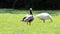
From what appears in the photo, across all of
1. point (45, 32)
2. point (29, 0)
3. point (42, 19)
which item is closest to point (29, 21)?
point (42, 19)

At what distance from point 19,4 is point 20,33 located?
770 inches

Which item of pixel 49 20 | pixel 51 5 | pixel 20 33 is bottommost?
pixel 51 5

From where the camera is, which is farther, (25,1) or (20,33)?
(25,1)

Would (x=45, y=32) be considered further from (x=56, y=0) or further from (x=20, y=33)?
(x=56, y=0)

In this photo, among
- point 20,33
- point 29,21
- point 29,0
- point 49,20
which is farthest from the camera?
point 29,0

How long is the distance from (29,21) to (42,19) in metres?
1.44

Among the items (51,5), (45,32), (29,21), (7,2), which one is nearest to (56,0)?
(51,5)

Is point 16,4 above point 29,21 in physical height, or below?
below

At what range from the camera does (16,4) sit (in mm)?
27484

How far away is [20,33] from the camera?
816 centimetres

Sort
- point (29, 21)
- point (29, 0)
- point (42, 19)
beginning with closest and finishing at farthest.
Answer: point (29, 21) < point (42, 19) < point (29, 0)

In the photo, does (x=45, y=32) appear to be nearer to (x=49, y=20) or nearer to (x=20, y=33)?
(x=20, y=33)

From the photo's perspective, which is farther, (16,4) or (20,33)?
(16,4)

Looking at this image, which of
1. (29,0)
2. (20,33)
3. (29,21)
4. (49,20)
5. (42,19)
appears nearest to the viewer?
A: (20,33)
